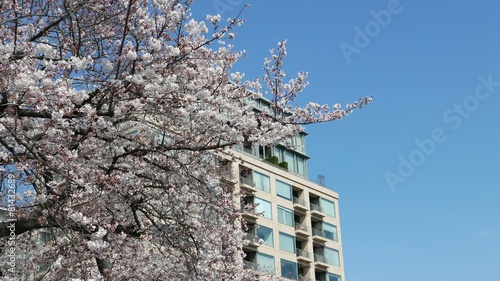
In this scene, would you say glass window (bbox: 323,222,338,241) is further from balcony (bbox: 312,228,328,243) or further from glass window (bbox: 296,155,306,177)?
glass window (bbox: 296,155,306,177)

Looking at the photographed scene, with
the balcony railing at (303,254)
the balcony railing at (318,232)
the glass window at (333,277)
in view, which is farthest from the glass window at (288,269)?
the glass window at (333,277)

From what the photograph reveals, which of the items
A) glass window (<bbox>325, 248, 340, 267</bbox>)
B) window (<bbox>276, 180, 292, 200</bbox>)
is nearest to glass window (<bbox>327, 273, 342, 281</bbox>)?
glass window (<bbox>325, 248, 340, 267</bbox>)

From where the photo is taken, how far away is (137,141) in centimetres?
1034

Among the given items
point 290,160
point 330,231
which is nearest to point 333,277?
point 330,231

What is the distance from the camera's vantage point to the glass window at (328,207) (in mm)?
54531

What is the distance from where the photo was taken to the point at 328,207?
54938 millimetres

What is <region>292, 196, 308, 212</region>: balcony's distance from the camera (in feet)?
170

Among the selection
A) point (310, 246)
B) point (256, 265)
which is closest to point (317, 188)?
point (310, 246)

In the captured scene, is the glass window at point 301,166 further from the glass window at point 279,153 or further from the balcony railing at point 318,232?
the balcony railing at point 318,232

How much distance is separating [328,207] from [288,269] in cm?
816

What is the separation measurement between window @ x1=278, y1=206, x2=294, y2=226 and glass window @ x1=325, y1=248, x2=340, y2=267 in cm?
456

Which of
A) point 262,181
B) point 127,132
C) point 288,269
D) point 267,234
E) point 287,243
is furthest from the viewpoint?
point 287,243

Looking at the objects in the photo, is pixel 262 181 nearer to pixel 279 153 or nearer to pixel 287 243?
pixel 287 243

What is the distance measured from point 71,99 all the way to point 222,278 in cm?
383
